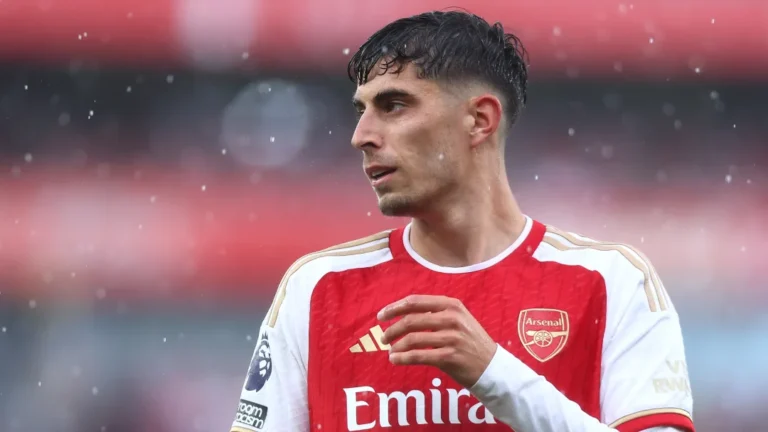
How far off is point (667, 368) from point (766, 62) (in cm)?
494

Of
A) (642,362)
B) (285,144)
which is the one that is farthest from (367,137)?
(285,144)

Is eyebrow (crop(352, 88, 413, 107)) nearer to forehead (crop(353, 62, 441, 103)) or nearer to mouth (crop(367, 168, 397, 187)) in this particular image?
forehead (crop(353, 62, 441, 103))

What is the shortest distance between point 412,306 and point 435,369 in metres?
0.49

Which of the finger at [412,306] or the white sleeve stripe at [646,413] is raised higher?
the finger at [412,306]

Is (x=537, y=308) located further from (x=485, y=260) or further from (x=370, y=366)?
(x=370, y=366)

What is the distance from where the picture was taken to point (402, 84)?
2.45 metres

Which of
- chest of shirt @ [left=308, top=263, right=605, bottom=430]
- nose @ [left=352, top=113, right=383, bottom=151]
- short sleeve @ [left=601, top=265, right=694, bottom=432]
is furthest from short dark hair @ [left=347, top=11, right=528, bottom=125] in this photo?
short sleeve @ [left=601, top=265, right=694, bottom=432]

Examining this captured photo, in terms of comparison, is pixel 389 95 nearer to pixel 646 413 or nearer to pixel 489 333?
pixel 489 333

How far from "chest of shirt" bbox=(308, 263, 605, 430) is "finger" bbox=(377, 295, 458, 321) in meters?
0.44

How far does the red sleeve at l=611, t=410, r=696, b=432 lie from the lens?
2205 mm

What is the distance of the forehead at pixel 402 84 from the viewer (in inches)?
96.3

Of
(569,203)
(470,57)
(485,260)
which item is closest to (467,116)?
(470,57)

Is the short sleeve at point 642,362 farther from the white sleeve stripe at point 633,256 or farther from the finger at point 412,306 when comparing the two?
the finger at point 412,306

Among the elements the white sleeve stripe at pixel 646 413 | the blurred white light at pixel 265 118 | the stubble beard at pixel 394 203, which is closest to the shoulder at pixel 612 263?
the white sleeve stripe at pixel 646 413
